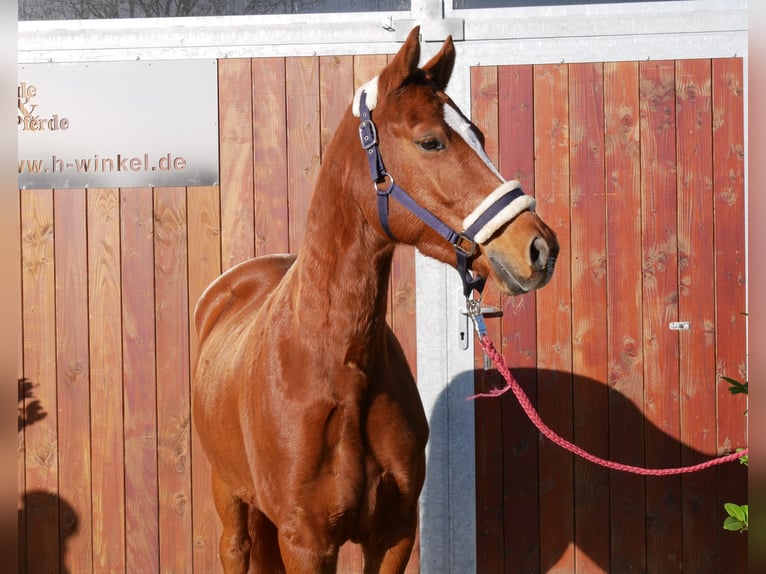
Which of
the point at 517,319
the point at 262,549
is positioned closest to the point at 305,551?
the point at 262,549

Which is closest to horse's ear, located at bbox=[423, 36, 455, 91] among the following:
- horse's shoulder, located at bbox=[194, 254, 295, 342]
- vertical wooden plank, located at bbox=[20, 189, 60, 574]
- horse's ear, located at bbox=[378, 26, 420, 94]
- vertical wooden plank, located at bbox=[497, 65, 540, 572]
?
horse's ear, located at bbox=[378, 26, 420, 94]

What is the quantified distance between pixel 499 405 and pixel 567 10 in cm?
194

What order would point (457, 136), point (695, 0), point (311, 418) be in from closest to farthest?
1. point (457, 136)
2. point (311, 418)
3. point (695, 0)

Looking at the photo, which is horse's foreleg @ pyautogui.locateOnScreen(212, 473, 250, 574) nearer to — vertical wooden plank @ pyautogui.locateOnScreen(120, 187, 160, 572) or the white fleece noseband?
vertical wooden plank @ pyautogui.locateOnScreen(120, 187, 160, 572)

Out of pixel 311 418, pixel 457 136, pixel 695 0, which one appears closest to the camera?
pixel 457 136

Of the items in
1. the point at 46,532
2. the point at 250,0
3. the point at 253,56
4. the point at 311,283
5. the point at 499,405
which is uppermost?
the point at 250,0

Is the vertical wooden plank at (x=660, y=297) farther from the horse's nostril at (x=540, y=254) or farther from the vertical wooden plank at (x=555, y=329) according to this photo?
the horse's nostril at (x=540, y=254)

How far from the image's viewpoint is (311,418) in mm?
2207

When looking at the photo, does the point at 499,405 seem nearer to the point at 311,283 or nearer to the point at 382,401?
the point at 382,401

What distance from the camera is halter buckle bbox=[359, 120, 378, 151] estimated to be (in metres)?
2.09

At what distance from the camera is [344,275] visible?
7.11 ft

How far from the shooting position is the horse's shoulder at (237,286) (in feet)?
11.0

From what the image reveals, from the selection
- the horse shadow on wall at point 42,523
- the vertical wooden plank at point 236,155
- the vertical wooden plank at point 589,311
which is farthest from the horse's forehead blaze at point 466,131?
the horse shadow on wall at point 42,523

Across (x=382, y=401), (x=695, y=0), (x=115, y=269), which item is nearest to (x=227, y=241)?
(x=115, y=269)
